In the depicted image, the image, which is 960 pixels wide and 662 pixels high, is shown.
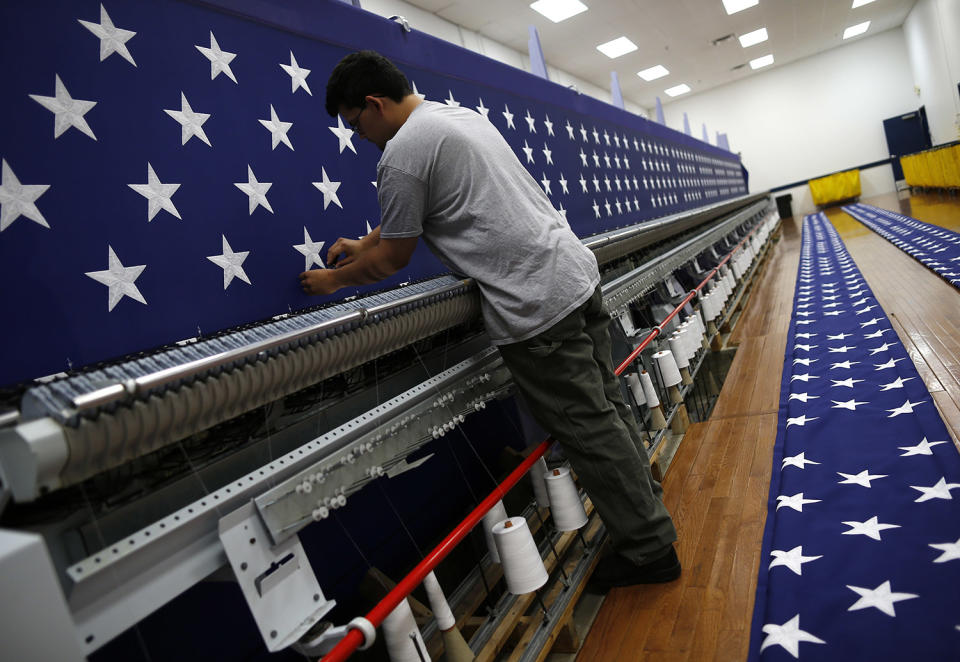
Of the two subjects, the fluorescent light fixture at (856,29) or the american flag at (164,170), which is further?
the fluorescent light fixture at (856,29)

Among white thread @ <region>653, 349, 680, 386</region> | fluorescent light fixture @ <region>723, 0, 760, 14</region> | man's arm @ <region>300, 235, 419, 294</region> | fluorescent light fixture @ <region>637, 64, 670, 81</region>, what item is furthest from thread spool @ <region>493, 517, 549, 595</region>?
fluorescent light fixture @ <region>637, 64, 670, 81</region>

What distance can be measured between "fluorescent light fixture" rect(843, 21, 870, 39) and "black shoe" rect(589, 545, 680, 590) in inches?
750

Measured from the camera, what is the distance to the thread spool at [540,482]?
2002 mm

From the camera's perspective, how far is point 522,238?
5.17ft

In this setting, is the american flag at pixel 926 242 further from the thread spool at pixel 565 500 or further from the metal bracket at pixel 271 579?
the metal bracket at pixel 271 579

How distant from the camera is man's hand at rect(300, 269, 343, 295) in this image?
1.77 metres

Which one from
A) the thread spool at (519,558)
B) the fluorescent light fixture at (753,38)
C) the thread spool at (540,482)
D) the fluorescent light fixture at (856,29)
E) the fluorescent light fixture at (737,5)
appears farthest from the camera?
the fluorescent light fixture at (856,29)

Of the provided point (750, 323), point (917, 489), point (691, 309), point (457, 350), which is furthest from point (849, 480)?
point (750, 323)

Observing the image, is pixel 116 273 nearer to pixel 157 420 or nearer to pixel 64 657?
pixel 157 420

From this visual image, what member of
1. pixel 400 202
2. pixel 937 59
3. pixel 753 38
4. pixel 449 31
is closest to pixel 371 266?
pixel 400 202

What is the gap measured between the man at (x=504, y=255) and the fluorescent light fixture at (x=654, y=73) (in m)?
14.8

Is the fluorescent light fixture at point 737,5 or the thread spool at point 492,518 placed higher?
the fluorescent light fixture at point 737,5

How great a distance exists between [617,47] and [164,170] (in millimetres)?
12351

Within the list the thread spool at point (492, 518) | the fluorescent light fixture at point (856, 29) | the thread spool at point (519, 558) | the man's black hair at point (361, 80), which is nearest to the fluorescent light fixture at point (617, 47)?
the fluorescent light fixture at point (856, 29)
